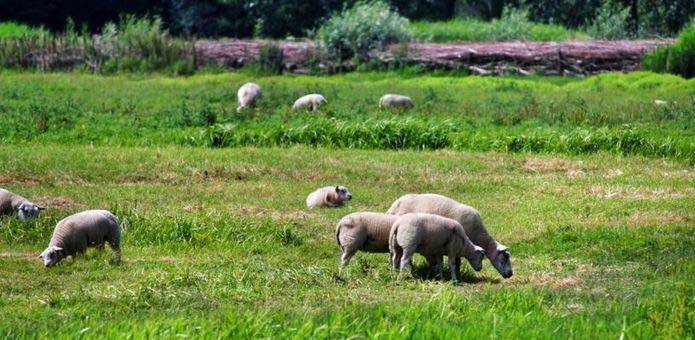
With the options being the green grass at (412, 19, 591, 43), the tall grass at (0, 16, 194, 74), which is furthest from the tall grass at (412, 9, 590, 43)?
the tall grass at (0, 16, 194, 74)

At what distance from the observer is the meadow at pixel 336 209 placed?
10.2 metres

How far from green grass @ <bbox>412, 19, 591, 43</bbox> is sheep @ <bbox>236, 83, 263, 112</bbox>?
1655 centimetres

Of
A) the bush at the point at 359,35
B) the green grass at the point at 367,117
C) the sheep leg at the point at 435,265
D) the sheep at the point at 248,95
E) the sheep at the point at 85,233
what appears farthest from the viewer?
the bush at the point at 359,35

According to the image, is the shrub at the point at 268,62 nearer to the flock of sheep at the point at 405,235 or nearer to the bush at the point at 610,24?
the bush at the point at 610,24

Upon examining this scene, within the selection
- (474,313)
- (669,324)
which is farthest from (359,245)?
(669,324)

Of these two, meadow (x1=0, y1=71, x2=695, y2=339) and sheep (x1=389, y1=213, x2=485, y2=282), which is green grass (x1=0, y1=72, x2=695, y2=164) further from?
sheep (x1=389, y1=213, x2=485, y2=282)

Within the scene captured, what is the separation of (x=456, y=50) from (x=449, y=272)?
25390 millimetres

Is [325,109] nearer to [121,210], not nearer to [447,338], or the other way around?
[121,210]

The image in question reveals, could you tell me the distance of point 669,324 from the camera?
379 inches

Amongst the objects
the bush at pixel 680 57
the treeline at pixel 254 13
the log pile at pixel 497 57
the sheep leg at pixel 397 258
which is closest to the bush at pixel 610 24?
the treeline at pixel 254 13

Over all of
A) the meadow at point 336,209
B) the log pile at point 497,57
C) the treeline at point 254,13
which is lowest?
the treeline at point 254,13

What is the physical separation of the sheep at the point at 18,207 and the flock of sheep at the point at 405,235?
131 cm

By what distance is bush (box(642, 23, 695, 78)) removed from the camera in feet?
114

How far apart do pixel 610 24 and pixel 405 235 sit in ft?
132
